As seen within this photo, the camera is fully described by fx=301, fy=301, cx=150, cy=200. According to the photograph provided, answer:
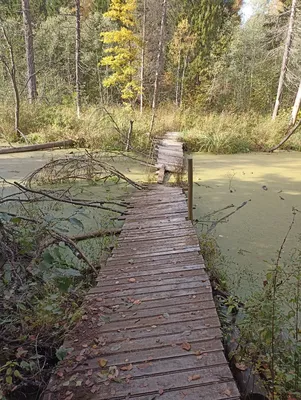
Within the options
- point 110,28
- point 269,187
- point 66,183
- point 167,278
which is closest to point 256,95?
point 110,28

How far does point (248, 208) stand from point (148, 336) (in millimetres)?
2506

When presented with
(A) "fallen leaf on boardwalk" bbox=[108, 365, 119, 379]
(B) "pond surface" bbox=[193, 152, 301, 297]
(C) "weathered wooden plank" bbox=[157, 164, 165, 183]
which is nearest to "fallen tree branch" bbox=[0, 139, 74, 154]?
(C) "weathered wooden plank" bbox=[157, 164, 165, 183]

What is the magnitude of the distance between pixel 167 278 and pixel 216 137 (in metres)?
5.62

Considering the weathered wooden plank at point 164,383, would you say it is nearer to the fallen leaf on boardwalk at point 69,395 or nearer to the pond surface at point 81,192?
the fallen leaf on boardwalk at point 69,395

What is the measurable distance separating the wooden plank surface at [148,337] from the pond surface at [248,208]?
17.5 inches

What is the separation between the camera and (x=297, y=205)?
371cm

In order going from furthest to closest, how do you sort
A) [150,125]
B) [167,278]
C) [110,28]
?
[110,28]
[150,125]
[167,278]

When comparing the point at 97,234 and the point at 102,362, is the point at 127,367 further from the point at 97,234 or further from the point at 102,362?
the point at 97,234

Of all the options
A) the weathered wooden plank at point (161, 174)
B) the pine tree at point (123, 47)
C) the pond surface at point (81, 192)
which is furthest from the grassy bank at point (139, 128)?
the pine tree at point (123, 47)

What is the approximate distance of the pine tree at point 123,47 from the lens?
35.5 feet

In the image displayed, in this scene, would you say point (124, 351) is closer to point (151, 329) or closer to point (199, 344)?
point (151, 329)

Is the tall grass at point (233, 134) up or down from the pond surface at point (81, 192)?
up

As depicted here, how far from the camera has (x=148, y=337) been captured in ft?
4.80

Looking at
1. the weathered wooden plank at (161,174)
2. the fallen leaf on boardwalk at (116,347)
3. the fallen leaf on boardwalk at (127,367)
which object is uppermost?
the weathered wooden plank at (161,174)
